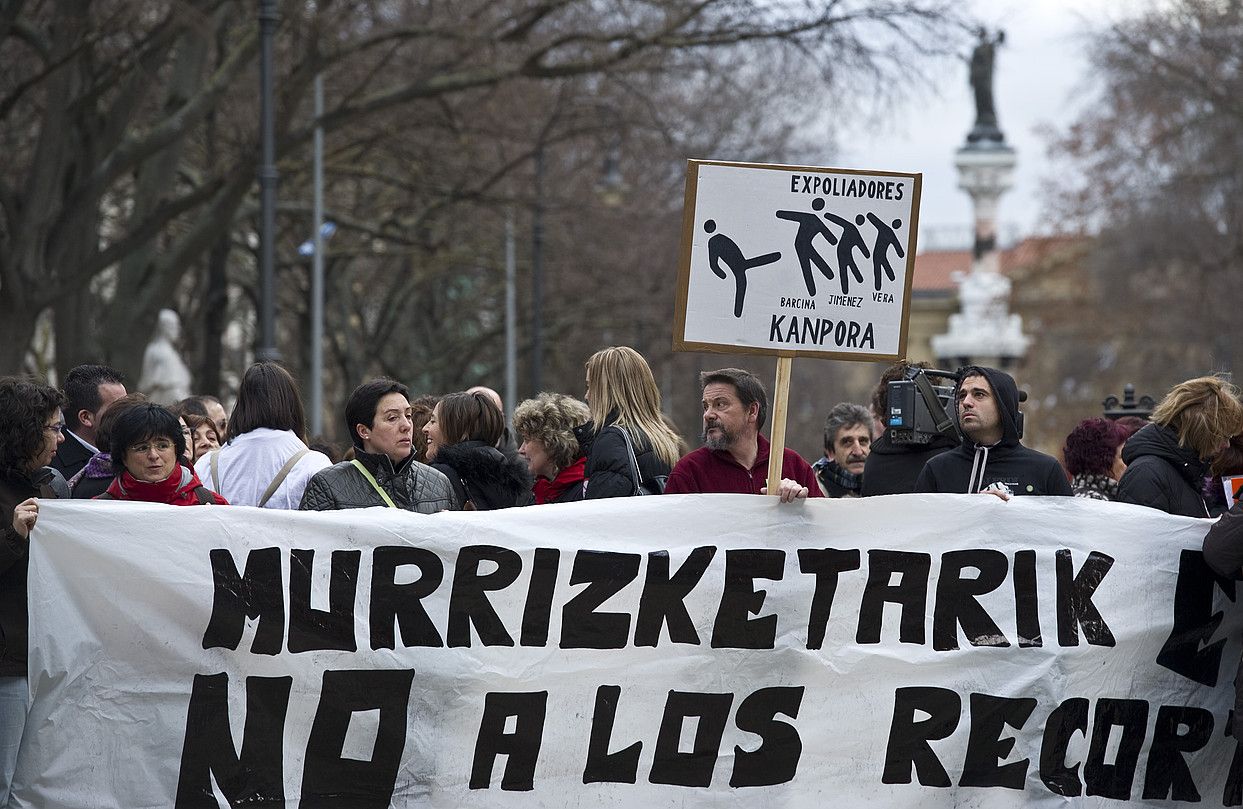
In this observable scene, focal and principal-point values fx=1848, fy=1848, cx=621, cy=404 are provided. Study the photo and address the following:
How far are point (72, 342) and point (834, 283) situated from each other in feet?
42.0

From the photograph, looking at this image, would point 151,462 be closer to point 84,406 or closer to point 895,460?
point 84,406

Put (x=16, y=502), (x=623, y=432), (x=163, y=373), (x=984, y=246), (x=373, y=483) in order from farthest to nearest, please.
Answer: (x=984, y=246) → (x=163, y=373) → (x=623, y=432) → (x=373, y=483) → (x=16, y=502)

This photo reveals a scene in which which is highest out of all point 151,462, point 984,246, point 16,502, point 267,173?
point 984,246

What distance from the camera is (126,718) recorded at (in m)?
5.82

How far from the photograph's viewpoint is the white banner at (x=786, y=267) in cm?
608

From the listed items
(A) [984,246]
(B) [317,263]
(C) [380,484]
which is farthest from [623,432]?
(A) [984,246]

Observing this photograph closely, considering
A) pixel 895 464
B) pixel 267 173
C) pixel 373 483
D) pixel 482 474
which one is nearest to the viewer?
pixel 373 483

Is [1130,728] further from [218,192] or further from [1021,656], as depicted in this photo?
[218,192]

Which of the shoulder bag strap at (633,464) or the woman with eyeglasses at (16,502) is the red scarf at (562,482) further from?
the woman with eyeglasses at (16,502)

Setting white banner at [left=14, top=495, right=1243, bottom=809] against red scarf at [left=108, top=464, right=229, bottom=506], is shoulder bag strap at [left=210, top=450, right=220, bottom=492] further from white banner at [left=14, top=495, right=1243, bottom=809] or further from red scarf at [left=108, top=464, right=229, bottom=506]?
white banner at [left=14, top=495, right=1243, bottom=809]

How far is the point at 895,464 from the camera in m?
7.77

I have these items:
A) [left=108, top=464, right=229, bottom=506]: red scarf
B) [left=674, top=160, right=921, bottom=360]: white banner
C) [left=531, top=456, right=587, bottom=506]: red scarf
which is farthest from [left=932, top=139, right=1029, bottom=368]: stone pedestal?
[left=108, top=464, right=229, bottom=506]: red scarf

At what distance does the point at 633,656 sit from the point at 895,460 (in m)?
2.16

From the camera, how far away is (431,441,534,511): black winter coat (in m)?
7.28
